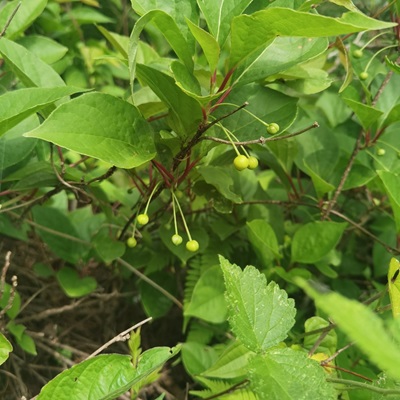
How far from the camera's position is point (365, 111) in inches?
41.6

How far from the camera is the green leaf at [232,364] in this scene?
95cm

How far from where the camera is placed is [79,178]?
1.04 meters

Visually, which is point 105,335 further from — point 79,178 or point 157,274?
point 79,178

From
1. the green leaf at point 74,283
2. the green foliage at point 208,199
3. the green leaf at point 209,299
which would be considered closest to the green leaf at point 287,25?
the green foliage at point 208,199

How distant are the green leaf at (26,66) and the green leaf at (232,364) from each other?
0.54 meters

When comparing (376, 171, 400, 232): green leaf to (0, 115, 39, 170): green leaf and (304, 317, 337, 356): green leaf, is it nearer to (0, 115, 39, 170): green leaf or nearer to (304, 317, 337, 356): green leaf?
(304, 317, 337, 356): green leaf

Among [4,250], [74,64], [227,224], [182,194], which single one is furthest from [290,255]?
[74,64]

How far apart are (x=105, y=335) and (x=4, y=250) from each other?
31 centimetres

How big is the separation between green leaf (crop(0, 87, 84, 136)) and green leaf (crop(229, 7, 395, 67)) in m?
0.24

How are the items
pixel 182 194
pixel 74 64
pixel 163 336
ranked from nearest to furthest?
pixel 182 194, pixel 163 336, pixel 74 64

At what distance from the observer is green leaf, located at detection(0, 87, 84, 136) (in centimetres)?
80

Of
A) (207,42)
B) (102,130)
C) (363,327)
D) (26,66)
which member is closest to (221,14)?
(207,42)

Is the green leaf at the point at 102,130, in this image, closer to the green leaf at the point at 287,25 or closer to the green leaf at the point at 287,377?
the green leaf at the point at 287,25

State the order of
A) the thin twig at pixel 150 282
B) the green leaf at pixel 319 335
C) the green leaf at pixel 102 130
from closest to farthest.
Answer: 1. the green leaf at pixel 102 130
2. the green leaf at pixel 319 335
3. the thin twig at pixel 150 282
